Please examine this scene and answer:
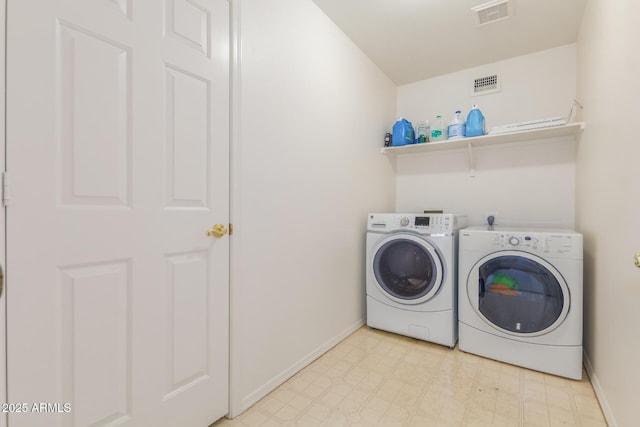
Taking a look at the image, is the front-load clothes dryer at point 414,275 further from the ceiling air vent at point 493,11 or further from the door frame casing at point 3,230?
the door frame casing at point 3,230

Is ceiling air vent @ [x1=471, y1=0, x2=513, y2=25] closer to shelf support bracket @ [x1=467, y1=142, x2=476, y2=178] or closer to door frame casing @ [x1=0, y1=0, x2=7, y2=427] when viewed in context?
shelf support bracket @ [x1=467, y1=142, x2=476, y2=178]

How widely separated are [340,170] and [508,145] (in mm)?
1539

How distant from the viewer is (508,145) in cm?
255

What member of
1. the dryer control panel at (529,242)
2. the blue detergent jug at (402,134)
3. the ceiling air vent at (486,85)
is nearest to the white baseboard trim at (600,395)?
the dryer control panel at (529,242)

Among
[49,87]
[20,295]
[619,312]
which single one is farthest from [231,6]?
[619,312]

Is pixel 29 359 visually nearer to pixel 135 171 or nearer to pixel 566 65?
pixel 135 171

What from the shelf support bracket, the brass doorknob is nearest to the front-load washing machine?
the shelf support bracket

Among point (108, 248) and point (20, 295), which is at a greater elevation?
point (108, 248)

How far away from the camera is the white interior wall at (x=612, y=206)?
1126 millimetres

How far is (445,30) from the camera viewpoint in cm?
217

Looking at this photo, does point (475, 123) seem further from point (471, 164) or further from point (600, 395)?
point (600, 395)

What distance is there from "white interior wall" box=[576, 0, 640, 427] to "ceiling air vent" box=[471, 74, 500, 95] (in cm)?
68

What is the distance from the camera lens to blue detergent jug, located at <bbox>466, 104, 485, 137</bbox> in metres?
2.45

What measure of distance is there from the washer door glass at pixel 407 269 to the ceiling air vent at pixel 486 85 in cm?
159
